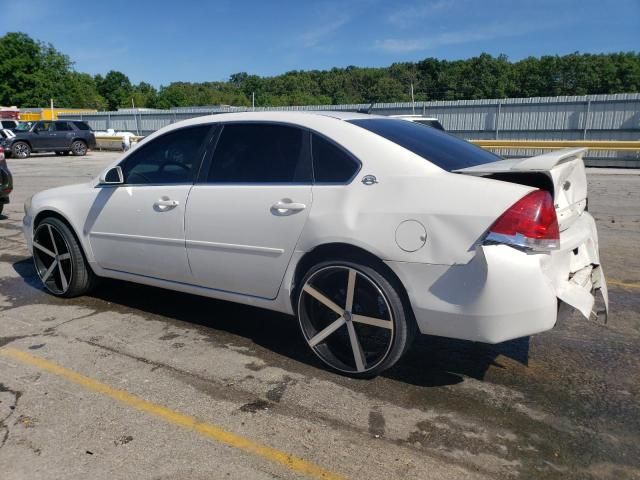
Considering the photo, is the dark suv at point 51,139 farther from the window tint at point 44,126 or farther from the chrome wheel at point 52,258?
the chrome wheel at point 52,258

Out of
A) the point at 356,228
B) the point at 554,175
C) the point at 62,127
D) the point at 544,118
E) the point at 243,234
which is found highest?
the point at 544,118

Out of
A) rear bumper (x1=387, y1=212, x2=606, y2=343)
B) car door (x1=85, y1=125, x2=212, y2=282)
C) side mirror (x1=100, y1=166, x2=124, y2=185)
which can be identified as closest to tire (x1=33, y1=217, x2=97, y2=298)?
car door (x1=85, y1=125, x2=212, y2=282)

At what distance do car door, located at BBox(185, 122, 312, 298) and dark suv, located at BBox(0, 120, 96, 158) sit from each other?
25.4 m

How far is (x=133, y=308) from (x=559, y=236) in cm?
344

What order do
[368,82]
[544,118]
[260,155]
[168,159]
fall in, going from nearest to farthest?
[260,155]
[168,159]
[544,118]
[368,82]

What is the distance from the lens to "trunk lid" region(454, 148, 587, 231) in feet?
9.16

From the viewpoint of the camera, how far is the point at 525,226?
2643mm

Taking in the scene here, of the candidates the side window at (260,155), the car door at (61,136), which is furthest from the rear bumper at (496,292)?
the car door at (61,136)

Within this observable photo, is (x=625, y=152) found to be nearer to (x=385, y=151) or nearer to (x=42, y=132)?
(x=385, y=151)

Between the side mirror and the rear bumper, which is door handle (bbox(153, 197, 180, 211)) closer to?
the side mirror

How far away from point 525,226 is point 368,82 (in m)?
111

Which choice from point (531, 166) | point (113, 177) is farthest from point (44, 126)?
point (531, 166)

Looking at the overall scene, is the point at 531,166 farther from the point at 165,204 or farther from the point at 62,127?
the point at 62,127

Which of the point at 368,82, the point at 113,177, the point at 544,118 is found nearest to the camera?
the point at 113,177
